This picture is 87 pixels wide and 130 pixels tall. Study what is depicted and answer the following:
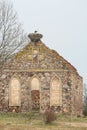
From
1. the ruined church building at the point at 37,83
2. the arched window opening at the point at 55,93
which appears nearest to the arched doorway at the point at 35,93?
the ruined church building at the point at 37,83

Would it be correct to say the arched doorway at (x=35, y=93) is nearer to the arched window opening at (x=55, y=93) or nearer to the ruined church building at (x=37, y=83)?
the ruined church building at (x=37, y=83)

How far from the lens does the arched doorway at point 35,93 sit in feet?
119

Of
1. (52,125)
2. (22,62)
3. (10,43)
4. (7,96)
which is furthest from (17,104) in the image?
(52,125)

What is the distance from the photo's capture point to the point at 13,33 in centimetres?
3180

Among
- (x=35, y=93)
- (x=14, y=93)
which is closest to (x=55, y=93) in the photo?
(x=35, y=93)

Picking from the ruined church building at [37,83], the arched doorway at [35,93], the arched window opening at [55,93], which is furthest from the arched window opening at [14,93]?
the arched window opening at [55,93]

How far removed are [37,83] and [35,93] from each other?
82 cm

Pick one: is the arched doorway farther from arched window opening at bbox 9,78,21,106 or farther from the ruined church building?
arched window opening at bbox 9,78,21,106

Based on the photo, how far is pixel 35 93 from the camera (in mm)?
36406

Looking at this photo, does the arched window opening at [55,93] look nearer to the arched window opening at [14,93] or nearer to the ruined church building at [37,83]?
the ruined church building at [37,83]

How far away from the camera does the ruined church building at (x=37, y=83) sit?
36.3 meters

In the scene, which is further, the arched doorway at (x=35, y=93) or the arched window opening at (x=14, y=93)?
the arched window opening at (x=14, y=93)

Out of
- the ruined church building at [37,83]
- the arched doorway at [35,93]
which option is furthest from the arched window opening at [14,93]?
the arched doorway at [35,93]

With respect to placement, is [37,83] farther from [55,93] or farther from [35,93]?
[55,93]
